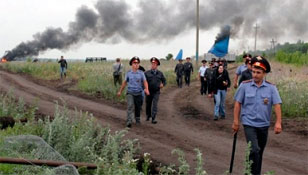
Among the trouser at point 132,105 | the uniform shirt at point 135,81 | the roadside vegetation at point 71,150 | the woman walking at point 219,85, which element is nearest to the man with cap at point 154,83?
the trouser at point 132,105

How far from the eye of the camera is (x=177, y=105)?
19.0m

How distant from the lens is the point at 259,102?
6918 mm

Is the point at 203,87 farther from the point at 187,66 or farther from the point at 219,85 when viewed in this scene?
the point at 219,85

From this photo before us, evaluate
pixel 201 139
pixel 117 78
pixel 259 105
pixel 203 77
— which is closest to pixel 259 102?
pixel 259 105

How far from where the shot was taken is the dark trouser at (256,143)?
674 cm

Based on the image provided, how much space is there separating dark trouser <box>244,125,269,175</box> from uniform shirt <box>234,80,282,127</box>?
9 centimetres

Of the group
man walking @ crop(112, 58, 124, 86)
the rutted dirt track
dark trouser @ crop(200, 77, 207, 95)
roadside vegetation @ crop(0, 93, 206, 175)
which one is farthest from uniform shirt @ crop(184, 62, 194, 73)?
roadside vegetation @ crop(0, 93, 206, 175)

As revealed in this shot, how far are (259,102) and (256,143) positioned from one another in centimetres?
61

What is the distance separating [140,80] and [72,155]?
18.3 ft

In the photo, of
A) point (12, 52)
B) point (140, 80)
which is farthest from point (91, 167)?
point (12, 52)

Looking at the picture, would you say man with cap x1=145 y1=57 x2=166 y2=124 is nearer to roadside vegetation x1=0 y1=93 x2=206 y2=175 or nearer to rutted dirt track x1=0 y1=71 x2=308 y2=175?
rutted dirt track x1=0 y1=71 x2=308 y2=175

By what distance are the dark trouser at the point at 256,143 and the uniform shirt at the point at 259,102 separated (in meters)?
0.09

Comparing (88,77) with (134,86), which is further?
(88,77)

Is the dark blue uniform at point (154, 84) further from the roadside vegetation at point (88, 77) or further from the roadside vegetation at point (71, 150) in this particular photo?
the roadside vegetation at point (88, 77)
